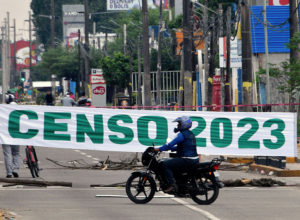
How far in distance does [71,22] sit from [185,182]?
14065 cm

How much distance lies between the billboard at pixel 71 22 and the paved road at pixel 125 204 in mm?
129739

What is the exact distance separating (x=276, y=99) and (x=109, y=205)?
3510 centimetres

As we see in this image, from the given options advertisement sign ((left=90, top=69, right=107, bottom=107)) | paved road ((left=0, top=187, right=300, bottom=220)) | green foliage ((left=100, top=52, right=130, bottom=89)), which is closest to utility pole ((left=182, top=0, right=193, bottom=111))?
paved road ((left=0, top=187, right=300, bottom=220))

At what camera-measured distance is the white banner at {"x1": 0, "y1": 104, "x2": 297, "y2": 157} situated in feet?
67.6

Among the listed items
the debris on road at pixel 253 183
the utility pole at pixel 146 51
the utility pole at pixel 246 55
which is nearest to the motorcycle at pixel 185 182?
the debris on road at pixel 253 183

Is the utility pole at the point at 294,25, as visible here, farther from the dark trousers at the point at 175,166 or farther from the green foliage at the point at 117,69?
the green foliage at the point at 117,69

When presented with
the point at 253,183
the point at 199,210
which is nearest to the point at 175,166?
the point at 199,210

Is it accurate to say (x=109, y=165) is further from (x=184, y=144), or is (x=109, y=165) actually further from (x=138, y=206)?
(x=138, y=206)

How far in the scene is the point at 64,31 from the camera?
509 ft

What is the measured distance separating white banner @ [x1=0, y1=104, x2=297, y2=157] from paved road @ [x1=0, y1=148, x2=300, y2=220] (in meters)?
1.00

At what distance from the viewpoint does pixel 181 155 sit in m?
15.5

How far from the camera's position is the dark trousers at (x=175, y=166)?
50.2 ft

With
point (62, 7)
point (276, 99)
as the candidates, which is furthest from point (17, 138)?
point (62, 7)

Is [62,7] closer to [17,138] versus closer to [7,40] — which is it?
[7,40]
